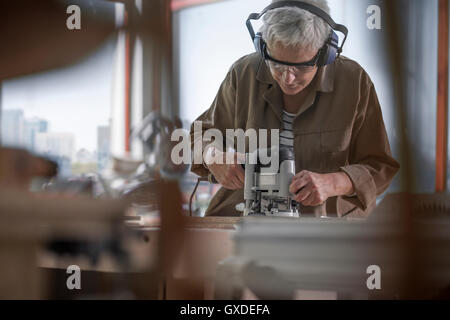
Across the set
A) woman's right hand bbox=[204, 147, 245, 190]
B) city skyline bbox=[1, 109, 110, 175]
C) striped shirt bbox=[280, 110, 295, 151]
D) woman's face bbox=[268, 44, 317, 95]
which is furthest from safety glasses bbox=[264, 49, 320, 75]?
city skyline bbox=[1, 109, 110, 175]

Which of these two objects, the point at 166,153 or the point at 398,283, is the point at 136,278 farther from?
the point at 398,283

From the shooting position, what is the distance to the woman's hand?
3.72 feet

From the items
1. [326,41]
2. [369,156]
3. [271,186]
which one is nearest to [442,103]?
[369,156]

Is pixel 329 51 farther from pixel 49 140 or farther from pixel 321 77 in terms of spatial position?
pixel 49 140

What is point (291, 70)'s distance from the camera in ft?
3.81

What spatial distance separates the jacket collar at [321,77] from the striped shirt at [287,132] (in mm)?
89

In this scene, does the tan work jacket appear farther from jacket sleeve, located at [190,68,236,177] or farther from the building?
the building

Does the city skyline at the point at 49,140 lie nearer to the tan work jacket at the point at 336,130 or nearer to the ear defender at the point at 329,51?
the tan work jacket at the point at 336,130

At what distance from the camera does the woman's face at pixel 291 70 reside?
44.7 inches

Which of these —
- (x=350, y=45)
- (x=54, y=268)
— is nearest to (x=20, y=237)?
(x=54, y=268)

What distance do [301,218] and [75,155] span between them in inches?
25.2

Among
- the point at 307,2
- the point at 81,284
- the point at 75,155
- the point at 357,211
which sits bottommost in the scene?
the point at 81,284

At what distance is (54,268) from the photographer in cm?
136

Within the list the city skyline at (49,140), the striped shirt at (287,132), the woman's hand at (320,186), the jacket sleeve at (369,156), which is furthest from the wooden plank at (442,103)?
the city skyline at (49,140)
